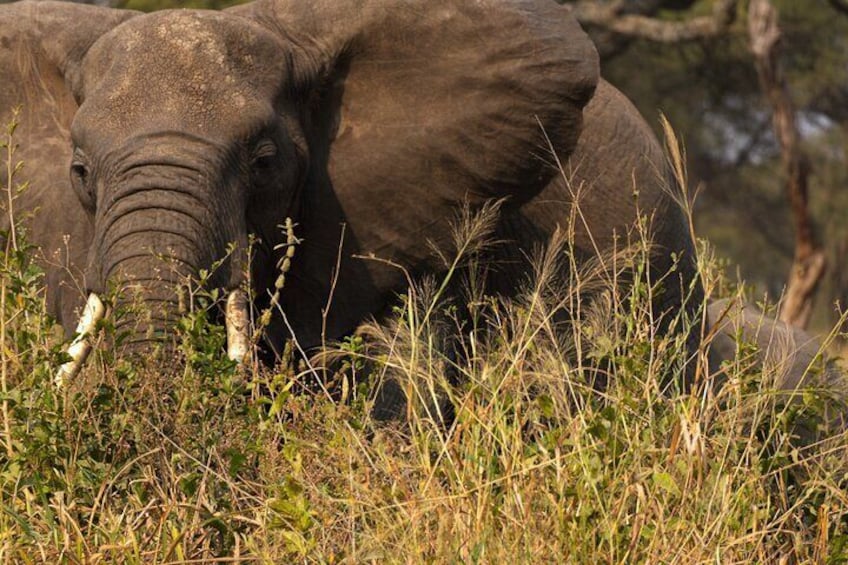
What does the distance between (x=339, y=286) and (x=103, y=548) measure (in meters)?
2.02

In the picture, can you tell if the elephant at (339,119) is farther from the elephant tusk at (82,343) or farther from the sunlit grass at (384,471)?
the sunlit grass at (384,471)

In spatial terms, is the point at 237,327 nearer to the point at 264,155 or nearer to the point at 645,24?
the point at 264,155

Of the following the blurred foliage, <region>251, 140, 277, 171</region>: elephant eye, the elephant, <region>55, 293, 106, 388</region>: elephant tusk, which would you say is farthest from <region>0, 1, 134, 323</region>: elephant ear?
the blurred foliage

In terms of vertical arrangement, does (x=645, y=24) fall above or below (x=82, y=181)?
below

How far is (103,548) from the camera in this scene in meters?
3.37

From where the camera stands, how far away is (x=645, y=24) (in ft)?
47.5

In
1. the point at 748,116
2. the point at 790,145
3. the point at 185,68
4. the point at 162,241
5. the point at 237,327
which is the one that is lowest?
the point at 748,116

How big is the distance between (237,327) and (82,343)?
37cm

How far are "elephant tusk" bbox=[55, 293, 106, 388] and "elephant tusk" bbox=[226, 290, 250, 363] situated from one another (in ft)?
0.94

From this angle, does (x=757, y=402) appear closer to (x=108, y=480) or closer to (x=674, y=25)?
(x=108, y=480)

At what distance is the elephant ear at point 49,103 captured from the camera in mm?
5121

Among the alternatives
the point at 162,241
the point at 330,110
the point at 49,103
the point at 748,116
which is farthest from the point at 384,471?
the point at 748,116

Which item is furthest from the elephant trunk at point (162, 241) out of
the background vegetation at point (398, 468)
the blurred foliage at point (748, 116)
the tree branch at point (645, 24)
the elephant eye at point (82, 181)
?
the tree branch at point (645, 24)

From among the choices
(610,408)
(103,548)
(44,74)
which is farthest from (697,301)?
(103,548)
